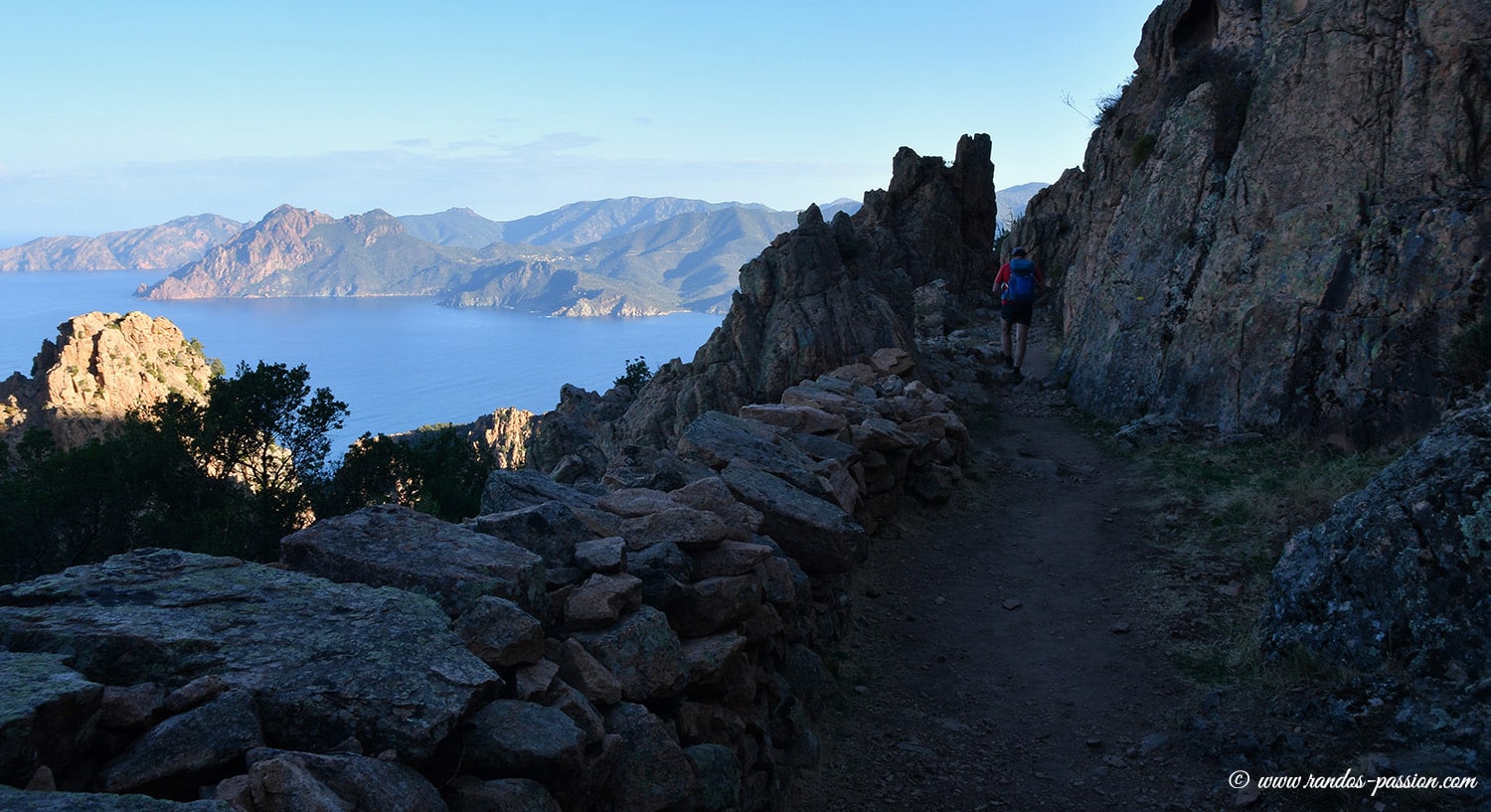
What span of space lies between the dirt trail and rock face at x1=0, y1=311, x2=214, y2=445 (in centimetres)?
5357

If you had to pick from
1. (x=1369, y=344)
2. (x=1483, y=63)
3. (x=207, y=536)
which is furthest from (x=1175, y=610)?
(x=207, y=536)

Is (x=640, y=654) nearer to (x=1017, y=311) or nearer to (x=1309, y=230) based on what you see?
(x=1309, y=230)

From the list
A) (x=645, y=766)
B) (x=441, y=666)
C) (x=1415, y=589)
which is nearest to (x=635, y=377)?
(x=1415, y=589)

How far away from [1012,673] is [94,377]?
70280 mm

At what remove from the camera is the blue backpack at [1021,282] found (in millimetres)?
25127

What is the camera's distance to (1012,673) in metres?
11.3

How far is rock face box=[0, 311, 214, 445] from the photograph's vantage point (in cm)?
5866

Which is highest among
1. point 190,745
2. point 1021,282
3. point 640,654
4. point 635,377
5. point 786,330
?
point 1021,282

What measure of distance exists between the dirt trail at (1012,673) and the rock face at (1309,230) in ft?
14.9

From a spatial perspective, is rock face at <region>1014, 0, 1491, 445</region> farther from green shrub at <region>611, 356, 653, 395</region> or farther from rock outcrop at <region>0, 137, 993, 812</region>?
green shrub at <region>611, 356, 653, 395</region>

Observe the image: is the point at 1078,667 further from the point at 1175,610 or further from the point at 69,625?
the point at 69,625

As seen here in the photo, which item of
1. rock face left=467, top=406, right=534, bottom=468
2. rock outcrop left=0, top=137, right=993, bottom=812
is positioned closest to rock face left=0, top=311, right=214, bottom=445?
rock face left=467, top=406, right=534, bottom=468

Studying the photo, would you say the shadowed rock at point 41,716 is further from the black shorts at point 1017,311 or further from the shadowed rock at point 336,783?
the black shorts at point 1017,311

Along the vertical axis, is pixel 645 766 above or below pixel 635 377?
above
